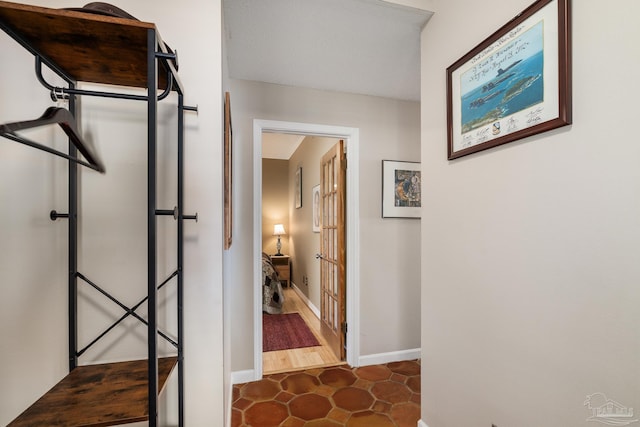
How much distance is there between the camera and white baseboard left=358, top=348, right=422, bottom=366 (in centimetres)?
253

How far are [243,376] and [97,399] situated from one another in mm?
1643

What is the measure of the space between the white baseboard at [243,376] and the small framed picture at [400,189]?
5.68 feet

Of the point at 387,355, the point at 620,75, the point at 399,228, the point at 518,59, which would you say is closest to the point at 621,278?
the point at 620,75

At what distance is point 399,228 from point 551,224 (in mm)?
1676

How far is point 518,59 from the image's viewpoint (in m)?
1.05

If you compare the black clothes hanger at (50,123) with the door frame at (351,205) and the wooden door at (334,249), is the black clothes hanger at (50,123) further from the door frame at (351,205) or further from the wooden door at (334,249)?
the wooden door at (334,249)

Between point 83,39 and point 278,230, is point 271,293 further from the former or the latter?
point 83,39

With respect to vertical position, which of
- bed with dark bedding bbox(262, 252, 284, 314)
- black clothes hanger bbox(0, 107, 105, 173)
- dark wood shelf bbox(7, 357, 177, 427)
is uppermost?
black clothes hanger bbox(0, 107, 105, 173)

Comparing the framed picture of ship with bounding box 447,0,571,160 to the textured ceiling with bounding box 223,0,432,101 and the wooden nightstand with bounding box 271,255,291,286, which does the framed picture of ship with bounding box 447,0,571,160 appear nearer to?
the textured ceiling with bounding box 223,0,432,101

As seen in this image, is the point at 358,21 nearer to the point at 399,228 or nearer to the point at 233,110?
the point at 233,110

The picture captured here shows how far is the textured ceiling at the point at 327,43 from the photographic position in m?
1.54

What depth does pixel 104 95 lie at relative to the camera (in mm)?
858

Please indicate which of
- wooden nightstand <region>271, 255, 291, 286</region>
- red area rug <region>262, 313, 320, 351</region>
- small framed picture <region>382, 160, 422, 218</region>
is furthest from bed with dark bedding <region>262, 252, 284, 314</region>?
small framed picture <region>382, 160, 422, 218</region>

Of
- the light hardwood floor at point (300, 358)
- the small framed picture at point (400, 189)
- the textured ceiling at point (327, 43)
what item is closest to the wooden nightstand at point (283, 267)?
the light hardwood floor at point (300, 358)
